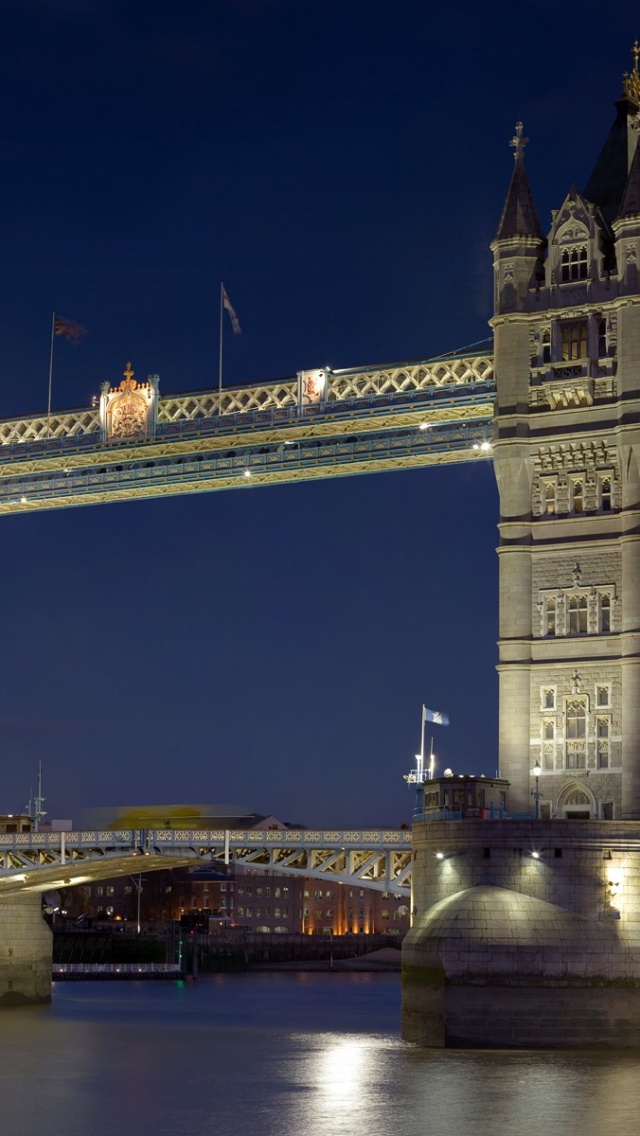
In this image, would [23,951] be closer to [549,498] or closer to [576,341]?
[549,498]

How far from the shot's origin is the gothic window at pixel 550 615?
63.9m

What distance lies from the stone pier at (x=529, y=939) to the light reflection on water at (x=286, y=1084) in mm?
926

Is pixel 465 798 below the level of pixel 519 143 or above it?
below

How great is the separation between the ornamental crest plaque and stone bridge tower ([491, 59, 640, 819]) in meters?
15.7

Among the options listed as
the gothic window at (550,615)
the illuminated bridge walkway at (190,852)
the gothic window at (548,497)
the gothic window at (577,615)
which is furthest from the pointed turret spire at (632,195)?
the illuminated bridge walkway at (190,852)

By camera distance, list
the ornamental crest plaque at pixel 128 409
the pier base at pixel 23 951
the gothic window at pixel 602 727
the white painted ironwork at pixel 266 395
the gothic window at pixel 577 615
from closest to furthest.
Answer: the gothic window at pixel 602 727 → the gothic window at pixel 577 615 → the white painted ironwork at pixel 266 395 → the ornamental crest plaque at pixel 128 409 → the pier base at pixel 23 951

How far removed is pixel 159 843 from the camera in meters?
75.7

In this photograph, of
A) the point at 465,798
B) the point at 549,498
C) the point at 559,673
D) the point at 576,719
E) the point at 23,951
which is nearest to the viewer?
the point at 465,798

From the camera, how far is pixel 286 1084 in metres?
55.1

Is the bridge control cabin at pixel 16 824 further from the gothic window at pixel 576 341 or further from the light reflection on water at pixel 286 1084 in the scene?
the gothic window at pixel 576 341

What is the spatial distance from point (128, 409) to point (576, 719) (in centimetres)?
2355

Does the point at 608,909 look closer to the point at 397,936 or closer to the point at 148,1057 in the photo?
the point at 148,1057

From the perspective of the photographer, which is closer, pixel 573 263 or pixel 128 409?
pixel 573 263

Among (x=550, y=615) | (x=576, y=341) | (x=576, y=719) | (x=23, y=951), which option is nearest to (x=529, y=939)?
(x=576, y=719)
